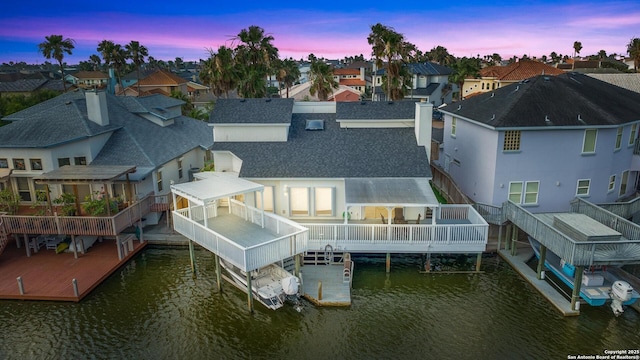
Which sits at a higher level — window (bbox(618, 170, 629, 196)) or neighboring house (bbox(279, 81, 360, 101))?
neighboring house (bbox(279, 81, 360, 101))

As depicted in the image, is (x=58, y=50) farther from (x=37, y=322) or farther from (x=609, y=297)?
(x=609, y=297)

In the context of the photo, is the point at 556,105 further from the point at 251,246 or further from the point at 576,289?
the point at 251,246

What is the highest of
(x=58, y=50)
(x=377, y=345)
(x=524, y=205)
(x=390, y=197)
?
(x=58, y=50)

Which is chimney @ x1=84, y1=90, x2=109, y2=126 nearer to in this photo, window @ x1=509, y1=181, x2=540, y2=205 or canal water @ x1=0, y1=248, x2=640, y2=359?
canal water @ x1=0, y1=248, x2=640, y2=359

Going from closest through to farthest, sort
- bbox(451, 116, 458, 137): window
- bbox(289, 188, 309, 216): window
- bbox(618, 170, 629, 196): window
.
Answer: bbox(289, 188, 309, 216): window < bbox(618, 170, 629, 196): window < bbox(451, 116, 458, 137): window

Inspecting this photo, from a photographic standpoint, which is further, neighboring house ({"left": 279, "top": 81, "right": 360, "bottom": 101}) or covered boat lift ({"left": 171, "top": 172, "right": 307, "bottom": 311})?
neighboring house ({"left": 279, "top": 81, "right": 360, "bottom": 101})

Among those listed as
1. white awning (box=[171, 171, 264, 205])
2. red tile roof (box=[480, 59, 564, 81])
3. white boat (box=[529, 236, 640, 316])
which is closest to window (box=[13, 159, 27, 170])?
white awning (box=[171, 171, 264, 205])

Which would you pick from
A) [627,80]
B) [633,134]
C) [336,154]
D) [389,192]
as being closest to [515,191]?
[389,192]

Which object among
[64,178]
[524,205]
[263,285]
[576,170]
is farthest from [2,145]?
[576,170]

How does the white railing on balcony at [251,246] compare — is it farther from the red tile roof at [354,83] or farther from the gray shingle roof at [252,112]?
the red tile roof at [354,83]
